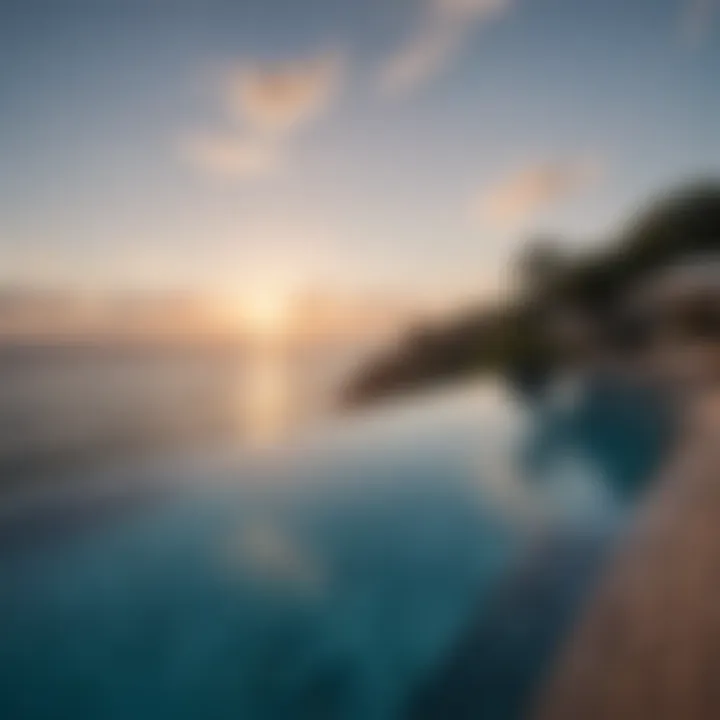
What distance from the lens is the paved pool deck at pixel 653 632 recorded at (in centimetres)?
148

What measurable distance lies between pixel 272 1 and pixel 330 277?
1.03m

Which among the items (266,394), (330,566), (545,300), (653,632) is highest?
(266,394)

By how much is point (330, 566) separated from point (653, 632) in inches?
47.1

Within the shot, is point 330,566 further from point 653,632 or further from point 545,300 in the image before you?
point 545,300

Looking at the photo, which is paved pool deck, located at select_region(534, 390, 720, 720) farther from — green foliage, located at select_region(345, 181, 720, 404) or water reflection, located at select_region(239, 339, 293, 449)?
water reflection, located at select_region(239, 339, 293, 449)

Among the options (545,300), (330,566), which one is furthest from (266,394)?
(545,300)

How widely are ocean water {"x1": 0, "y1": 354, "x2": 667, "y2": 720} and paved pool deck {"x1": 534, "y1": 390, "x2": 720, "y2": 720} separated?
0.28 feet

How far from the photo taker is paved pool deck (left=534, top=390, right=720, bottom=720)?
1.48 metres

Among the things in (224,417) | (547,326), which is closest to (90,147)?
(224,417)

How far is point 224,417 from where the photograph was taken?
3.00m

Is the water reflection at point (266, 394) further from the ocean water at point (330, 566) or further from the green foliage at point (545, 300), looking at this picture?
the green foliage at point (545, 300)

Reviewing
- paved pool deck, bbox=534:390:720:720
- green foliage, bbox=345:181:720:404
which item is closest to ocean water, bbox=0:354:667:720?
paved pool deck, bbox=534:390:720:720

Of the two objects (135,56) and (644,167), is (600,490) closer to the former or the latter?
(644,167)

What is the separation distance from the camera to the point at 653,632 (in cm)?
172
